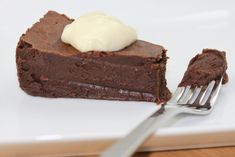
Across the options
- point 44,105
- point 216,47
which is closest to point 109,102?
point 44,105

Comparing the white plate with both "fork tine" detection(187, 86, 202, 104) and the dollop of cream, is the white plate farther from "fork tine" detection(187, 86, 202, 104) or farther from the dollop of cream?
the dollop of cream

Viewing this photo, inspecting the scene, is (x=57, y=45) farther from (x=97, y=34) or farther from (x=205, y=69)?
(x=205, y=69)

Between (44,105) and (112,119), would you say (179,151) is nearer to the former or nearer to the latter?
(112,119)

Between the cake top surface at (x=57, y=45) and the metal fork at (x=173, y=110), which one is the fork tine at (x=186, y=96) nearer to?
the metal fork at (x=173, y=110)

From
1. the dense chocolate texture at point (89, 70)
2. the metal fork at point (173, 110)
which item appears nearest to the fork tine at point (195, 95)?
the metal fork at point (173, 110)

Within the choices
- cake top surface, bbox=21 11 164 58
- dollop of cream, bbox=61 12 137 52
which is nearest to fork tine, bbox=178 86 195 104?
cake top surface, bbox=21 11 164 58
